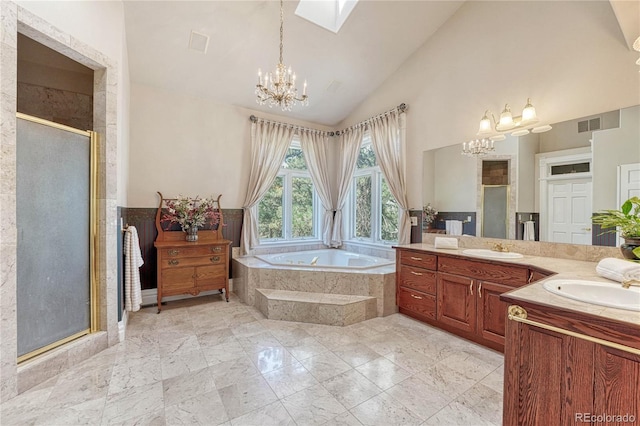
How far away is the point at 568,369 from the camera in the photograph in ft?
3.72

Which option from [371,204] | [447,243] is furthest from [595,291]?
[371,204]

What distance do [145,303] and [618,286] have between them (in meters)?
4.33

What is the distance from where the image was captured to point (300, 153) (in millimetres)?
4766

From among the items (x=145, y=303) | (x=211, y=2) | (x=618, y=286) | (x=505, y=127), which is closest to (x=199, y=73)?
(x=211, y=2)

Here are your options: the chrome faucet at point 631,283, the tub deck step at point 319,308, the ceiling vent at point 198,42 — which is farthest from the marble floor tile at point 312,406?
the ceiling vent at point 198,42

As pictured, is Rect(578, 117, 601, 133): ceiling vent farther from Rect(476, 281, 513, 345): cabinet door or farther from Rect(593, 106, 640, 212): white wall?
Rect(476, 281, 513, 345): cabinet door

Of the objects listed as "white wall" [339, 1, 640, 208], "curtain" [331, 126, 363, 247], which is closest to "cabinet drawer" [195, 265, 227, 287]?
"curtain" [331, 126, 363, 247]

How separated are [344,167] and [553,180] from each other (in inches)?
111

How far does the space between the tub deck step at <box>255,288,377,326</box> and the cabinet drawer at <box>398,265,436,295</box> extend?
0.42 metres

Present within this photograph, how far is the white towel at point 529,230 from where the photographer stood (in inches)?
103

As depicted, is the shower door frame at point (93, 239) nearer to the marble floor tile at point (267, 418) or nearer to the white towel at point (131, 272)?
the white towel at point (131, 272)

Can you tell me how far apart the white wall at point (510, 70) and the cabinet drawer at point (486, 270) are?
1073 millimetres

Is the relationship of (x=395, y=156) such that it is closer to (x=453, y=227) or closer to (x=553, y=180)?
(x=453, y=227)

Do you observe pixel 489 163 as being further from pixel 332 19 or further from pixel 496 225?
pixel 332 19
